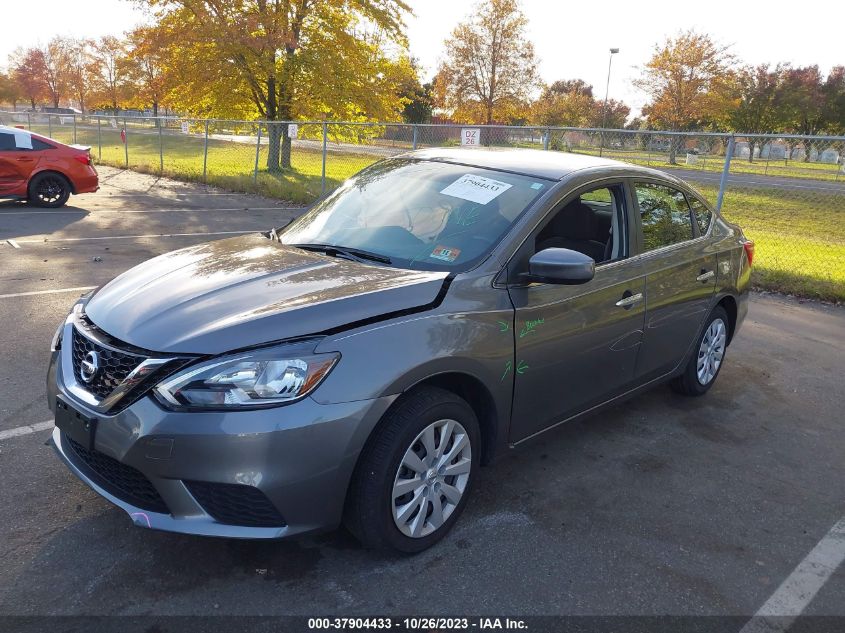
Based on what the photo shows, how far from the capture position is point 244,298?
9.36 feet

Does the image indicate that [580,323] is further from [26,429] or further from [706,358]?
[26,429]

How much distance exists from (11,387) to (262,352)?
290 cm

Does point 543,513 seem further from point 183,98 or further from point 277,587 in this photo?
point 183,98

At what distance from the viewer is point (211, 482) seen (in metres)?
2.44

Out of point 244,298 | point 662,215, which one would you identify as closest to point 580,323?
point 662,215

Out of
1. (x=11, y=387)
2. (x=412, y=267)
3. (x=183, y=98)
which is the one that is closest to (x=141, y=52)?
(x=183, y=98)

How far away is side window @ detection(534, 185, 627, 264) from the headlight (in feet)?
5.96

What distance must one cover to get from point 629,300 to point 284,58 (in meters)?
20.2

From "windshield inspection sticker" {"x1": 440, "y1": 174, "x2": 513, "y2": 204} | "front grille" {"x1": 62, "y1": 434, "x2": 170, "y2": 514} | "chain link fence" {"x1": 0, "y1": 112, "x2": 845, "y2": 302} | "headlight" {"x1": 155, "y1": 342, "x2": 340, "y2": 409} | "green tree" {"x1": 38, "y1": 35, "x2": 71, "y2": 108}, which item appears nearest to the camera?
"headlight" {"x1": 155, "y1": 342, "x2": 340, "y2": 409}

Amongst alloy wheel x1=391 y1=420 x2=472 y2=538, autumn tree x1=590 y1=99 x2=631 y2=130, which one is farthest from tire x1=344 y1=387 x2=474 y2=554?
autumn tree x1=590 y1=99 x2=631 y2=130

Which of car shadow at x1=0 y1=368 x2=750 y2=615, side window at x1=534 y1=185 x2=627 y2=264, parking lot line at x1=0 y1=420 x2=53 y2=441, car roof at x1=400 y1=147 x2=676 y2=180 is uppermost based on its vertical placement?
car roof at x1=400 y1=147 x2=676 y2=180

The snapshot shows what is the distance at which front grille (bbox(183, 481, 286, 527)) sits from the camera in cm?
246

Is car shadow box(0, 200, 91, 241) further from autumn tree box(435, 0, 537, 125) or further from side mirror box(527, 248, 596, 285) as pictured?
autumn tree box(435, 0, 537, 125)

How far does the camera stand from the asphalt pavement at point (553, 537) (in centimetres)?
265
